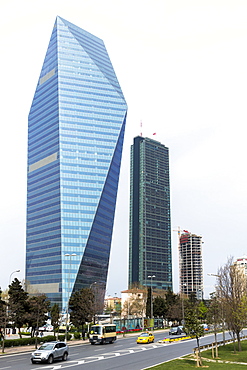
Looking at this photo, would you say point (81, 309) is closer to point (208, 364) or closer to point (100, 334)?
point (100, 334)

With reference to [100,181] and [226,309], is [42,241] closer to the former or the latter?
[100,181]

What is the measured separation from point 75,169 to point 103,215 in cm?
→ 2297

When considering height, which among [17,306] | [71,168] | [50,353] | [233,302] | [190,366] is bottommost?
[190,366]

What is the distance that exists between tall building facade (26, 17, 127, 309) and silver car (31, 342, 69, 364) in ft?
392

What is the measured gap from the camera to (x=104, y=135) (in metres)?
178

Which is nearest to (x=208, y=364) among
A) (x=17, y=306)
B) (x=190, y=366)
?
(x=190, y=366)

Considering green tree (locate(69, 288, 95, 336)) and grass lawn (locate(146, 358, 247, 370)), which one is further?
green tree (locate(69, 288, 95, 336))

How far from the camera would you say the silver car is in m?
36.7

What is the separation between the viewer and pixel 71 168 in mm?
167000

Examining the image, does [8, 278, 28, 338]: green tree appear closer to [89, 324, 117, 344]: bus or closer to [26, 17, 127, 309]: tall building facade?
[89, 324, 117, 344]: bus

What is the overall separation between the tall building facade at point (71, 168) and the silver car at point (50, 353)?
392 feet

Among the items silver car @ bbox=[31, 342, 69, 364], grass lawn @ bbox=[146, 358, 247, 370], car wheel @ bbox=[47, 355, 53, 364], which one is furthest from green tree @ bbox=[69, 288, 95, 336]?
grass lawn @ bbox=[146, 358, 247, 370]

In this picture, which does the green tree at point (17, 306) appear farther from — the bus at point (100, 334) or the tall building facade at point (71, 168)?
the tall building facade at point (71, 168)

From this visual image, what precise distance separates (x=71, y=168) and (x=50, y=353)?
435 feet
